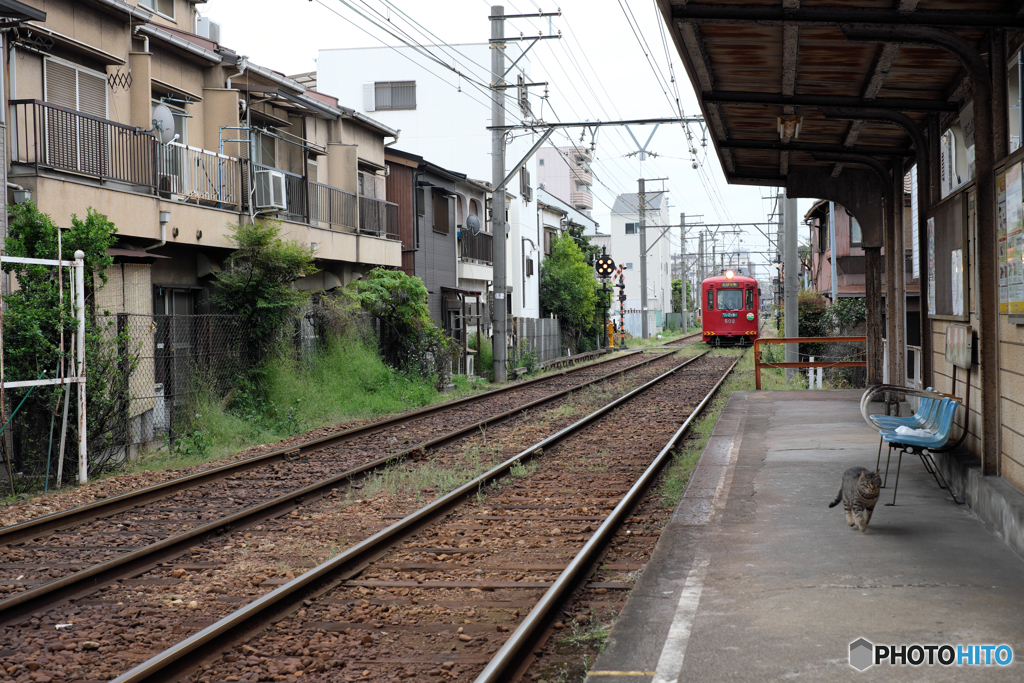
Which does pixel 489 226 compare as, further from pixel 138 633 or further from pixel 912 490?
pixel 138 633

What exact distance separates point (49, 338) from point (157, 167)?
4.75 metres

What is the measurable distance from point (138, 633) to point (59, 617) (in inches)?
26.8

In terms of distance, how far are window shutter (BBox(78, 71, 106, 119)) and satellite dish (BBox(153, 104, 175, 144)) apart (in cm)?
73

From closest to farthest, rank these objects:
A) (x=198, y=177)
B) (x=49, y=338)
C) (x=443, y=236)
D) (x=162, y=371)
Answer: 1. (x=49, y=338)
2. (x=162, y=371)
3. (x=198, y=177)
4. (x=443, y=236)

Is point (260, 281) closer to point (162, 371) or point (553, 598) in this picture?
point (162, 371)

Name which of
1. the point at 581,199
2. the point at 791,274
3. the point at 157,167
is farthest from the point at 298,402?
the point at 581,199

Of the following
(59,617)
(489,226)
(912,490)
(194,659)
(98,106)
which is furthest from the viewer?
(489,226)

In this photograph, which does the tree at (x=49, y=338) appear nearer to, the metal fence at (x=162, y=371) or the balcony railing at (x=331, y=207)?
the metal fence at (x=162, y=371)

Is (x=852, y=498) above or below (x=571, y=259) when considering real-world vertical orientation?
below

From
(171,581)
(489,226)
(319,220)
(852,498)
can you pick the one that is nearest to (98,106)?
(319,220)

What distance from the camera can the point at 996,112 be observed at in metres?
6.03

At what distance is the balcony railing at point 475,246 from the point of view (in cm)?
2820

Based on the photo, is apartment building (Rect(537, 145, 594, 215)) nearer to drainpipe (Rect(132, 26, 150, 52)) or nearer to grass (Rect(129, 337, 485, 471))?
grass (Rect(129, 337, 485, 471))

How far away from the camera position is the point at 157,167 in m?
13.3
